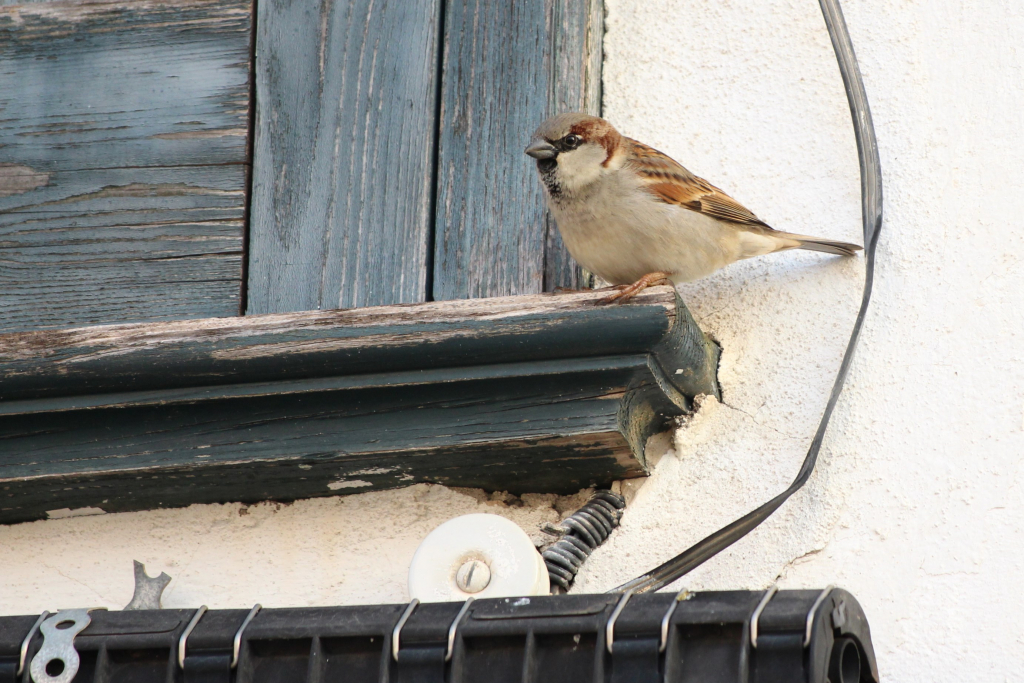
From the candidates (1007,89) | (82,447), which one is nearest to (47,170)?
(82,447)

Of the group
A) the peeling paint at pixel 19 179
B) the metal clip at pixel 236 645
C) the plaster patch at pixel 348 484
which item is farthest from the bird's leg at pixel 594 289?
the peeling paint at pixel 19 179

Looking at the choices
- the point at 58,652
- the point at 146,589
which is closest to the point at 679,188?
the point at 146,589

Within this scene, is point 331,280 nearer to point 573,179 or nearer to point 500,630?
point 573,179

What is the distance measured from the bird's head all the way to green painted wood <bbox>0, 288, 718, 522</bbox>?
1.17ft

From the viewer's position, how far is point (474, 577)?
4.68 ft

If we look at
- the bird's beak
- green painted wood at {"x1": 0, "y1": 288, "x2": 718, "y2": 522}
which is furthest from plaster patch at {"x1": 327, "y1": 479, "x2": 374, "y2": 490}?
the bird's beak

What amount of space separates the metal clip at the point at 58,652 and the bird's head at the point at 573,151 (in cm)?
95

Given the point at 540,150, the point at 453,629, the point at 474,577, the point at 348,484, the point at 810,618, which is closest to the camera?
the point at 810,618

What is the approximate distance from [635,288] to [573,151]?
35cm

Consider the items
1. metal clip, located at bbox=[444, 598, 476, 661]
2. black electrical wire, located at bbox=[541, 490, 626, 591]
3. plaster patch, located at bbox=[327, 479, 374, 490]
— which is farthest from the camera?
plaster patch, located at bbox=[327, 479, 374, 490]

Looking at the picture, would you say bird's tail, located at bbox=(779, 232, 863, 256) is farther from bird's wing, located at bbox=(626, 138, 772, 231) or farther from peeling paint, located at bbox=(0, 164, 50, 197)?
peeling paint, located at bbox=(0, 164, 50, 197)

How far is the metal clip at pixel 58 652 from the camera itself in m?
1.29

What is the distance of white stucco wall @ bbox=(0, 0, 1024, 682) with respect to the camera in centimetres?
145

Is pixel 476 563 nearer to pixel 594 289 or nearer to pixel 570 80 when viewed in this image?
pixel 594 289
